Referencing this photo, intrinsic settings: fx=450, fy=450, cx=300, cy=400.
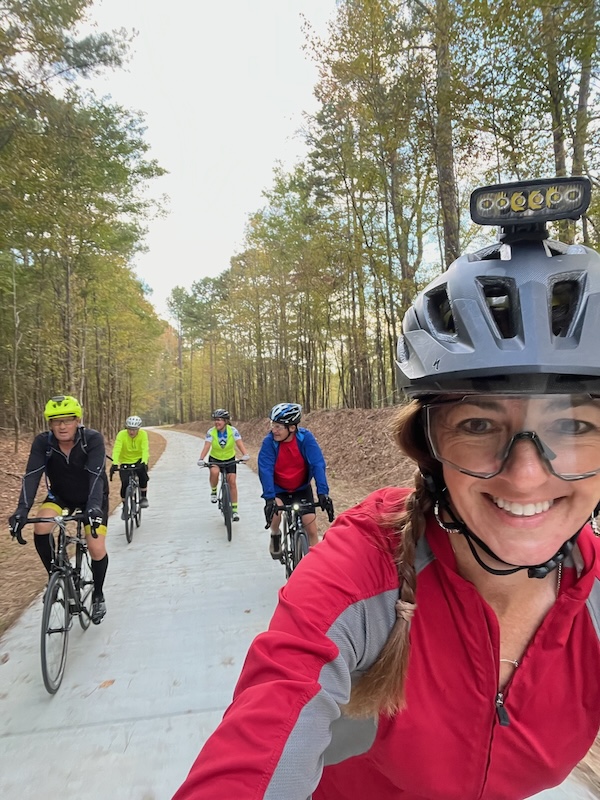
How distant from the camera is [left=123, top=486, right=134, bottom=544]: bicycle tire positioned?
6973 mm

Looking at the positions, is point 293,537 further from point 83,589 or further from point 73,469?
point 73,469

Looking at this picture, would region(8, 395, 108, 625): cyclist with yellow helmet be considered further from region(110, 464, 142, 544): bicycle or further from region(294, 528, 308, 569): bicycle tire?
region(110, 464, 142, 544): bicycle

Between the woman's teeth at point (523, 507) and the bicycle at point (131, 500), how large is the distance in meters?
6.79

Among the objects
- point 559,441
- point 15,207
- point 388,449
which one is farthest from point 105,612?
point 388,449

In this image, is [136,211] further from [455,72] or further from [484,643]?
[484,643]

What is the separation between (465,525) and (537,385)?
40 centimetres

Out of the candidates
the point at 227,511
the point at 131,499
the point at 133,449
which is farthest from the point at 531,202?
the point at 133,449

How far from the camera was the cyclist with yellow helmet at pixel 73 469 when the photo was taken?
13.3 feet

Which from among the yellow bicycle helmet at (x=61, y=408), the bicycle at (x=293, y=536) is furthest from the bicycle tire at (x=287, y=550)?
the yellow bicycle helmet at (x=61, y=408)

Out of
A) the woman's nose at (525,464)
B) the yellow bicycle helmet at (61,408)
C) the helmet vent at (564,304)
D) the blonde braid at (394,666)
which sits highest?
the helmet vent at (564,304)

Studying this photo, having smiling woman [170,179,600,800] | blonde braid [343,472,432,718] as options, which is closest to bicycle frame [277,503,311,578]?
smiling woman [170,179,600,800]

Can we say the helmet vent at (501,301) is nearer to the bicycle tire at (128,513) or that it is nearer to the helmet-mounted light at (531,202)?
the helmet-mounted light at (531,202)

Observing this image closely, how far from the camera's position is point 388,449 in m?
11.3

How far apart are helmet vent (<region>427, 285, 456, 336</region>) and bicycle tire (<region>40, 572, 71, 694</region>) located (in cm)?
346
